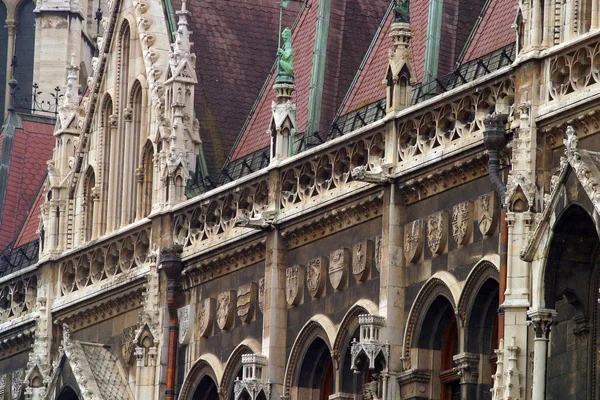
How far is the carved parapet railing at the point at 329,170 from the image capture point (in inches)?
2101

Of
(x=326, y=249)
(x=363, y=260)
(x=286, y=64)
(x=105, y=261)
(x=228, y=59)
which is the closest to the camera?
(x=363, y=260)

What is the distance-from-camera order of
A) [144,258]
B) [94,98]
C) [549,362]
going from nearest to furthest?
[549,362], [144,258], [94,98]

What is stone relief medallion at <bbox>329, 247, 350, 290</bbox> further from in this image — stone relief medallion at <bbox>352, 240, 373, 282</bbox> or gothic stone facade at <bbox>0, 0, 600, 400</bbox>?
stone relief medallion at <bbox>352, 240, 373, 282</bbox>

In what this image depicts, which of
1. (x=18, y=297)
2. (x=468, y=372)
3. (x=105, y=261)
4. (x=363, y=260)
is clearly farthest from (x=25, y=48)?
(x=468, y=372)

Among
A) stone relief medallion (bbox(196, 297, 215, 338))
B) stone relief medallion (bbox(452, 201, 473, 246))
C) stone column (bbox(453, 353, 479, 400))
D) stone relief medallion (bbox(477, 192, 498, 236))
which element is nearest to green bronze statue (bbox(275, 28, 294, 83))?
stone relief medallion (bbox(196, 297, 215, 338))

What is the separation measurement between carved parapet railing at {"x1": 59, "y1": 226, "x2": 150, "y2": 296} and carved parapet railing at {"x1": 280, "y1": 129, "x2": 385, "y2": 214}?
581cm

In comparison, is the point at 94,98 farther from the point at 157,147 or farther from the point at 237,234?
the point at 237,234

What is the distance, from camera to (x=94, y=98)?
6488 cm

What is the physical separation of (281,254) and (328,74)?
4612 millimetres

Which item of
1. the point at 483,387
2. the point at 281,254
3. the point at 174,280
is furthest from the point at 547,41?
the point at 174,280

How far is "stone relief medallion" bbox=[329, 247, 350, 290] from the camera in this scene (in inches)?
2121

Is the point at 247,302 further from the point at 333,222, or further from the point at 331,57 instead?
the point at 331,57

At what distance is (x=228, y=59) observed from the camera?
2494 inches

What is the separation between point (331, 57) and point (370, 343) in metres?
9.36
